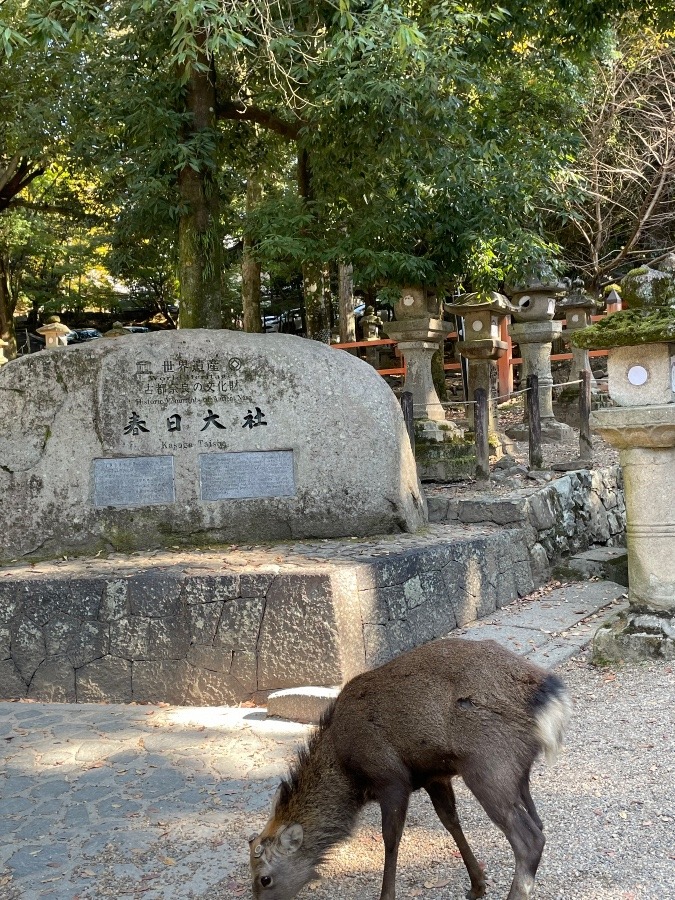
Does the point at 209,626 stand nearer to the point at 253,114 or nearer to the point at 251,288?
the point at 253,114

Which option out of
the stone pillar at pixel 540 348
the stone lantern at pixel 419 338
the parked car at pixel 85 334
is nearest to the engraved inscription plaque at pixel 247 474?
the stone lantern at pixel 419 338

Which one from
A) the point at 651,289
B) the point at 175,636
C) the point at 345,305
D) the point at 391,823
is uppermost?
the point at 345,305

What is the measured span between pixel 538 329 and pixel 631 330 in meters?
8.34

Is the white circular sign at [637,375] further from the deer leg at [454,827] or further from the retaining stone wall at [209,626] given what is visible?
the deer leg at [454,827]

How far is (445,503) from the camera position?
8.71 metres

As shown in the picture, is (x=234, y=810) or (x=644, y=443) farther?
(x=644, y=443)

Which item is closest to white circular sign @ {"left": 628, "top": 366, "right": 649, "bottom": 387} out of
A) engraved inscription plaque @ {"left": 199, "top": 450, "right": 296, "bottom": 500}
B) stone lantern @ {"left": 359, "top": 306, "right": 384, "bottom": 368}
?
engraved inscription plaque @ {"left": 199, "top": 450, "right": 296, "bottom": 500}

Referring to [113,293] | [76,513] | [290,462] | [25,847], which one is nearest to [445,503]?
[290,462]

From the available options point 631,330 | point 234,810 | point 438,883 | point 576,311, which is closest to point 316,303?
point 576,311

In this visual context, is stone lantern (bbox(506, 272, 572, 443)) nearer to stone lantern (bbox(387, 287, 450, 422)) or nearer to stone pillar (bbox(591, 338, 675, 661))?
stone lantern (bbox(387, 287, 450, 422))

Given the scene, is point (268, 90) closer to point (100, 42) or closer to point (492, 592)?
point (100, 42)

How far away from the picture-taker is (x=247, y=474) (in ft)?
22.9

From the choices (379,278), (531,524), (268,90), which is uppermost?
(268,90)

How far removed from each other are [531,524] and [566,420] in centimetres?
795
